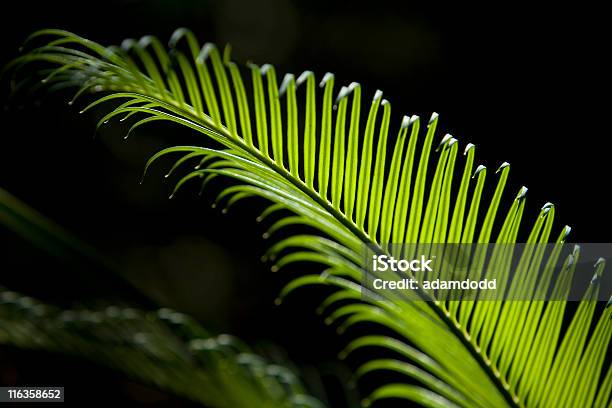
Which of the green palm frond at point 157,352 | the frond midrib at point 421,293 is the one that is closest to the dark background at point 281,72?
the green palm frond at point 157,352

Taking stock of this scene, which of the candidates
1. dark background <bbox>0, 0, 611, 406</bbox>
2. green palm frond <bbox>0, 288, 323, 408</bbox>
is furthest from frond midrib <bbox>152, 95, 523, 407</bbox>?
dark background <bbox>0, 0, 611, 406</bbox>

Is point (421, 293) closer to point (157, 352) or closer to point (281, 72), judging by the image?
point (157, 352)

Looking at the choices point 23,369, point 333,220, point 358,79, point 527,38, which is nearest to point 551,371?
point 333,220

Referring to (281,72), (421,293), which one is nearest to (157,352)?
(421,293)

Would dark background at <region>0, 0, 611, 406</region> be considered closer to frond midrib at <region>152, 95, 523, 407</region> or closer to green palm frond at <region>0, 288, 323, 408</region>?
green palm frond at <region>0, 288, 323, 408</region>

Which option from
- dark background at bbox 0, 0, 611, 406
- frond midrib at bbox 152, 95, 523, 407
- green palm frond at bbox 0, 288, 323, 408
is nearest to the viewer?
frond midrib at bbox 152, 95, 523, 407

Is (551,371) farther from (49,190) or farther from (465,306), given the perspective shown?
(49,190)
